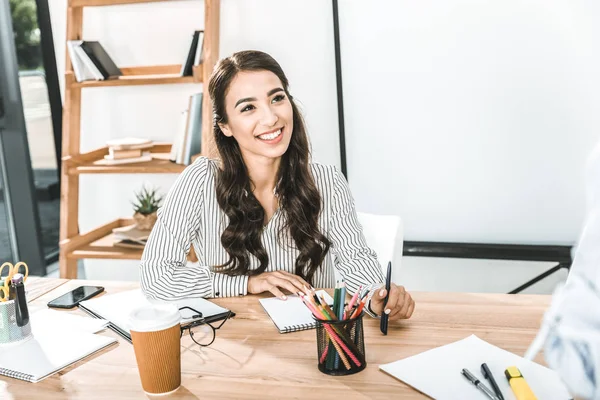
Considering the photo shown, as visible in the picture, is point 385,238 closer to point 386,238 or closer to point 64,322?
point 386,238

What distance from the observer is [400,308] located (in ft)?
4.13

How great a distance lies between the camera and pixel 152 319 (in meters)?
1.00

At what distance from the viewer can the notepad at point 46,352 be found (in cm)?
110

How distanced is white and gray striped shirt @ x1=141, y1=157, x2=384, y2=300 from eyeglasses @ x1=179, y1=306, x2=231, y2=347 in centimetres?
20

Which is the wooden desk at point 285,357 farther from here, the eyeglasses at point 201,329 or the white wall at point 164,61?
the white wall at point 164,61

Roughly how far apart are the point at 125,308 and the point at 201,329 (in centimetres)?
24

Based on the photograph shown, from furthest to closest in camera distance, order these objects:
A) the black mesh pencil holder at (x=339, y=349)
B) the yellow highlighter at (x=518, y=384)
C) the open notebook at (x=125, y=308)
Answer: the open notebook at (x=125, y=308)
the black mesh pencil holder at (x=339, y=349)
the yellow highlighter at (x=518, y=384)

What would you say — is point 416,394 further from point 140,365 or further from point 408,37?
point 408,37

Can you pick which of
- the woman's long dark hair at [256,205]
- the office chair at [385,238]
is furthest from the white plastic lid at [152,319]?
the office chair at [385,238]

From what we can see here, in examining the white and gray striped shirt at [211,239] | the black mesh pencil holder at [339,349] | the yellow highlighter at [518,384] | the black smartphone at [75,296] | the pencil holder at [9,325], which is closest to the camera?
the yellow highlighter at [518,384]

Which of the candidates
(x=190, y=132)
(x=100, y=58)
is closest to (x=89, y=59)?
(x=100, y=58)

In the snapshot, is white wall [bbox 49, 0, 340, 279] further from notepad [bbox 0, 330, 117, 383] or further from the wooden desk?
notepad [bbox 0, 330, 117, 383]

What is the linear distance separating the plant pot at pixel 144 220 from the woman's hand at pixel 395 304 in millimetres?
1752

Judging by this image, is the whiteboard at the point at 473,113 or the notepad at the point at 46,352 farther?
the whiteboard at the point at 473,113
